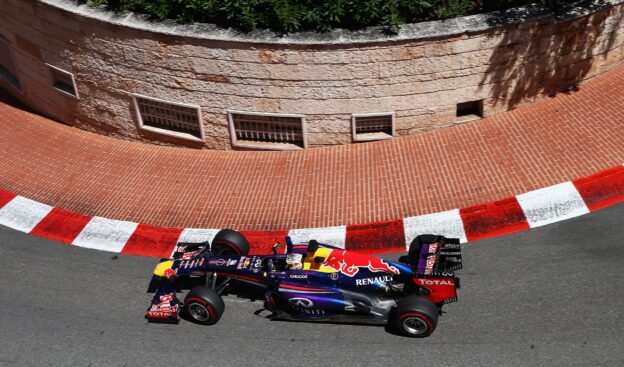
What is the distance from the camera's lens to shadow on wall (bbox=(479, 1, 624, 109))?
14.2 m

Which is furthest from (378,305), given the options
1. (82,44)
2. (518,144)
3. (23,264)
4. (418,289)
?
(82,44)

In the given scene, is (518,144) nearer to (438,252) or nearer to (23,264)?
(438,252)

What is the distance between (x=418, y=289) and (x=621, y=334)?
301 centimetres

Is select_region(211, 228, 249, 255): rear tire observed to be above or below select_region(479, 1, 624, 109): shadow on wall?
below

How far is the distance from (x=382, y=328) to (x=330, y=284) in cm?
108

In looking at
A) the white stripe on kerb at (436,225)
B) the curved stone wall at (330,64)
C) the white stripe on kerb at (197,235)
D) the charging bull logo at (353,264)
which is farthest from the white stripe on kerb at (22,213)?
the white stripe on kerb at (436,225)

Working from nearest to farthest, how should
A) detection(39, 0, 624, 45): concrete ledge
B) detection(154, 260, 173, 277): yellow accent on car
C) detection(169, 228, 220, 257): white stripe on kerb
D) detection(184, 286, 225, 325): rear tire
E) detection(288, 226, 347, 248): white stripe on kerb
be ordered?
detection(184, 286, 225, 325): rear tire → detection(154, 260, 173, 277): yellow accent on car → detection(288, 226, 347, 248): white stripe on kerb → detection(169, 228, 220, 257): white stripe on kerb → detection(39, 0, 624, 45): concrete ledge

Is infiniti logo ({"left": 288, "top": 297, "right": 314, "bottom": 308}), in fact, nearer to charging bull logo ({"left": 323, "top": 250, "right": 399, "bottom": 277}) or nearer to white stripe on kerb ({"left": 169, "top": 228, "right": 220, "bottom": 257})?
charging bull logo ({"left": 323, "top": 250, "right": 399, "bottom": 277})

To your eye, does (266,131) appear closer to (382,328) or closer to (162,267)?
(162,267)

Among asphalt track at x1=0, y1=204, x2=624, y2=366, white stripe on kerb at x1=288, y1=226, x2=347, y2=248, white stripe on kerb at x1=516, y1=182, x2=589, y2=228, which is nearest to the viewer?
asphalt track at x1=0, y1=204, x2=624, y2=366

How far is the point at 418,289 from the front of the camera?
11422 millimetres

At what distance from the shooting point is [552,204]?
1316 centimetres

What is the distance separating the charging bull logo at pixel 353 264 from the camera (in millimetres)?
11461

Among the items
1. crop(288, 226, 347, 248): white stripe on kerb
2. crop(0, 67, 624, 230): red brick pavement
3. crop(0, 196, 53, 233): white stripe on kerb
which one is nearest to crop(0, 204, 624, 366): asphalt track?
crop(0, 196, 53, 233): white stripe on kerb
